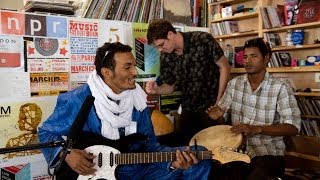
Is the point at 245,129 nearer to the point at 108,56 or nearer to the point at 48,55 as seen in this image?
the point at 108,56

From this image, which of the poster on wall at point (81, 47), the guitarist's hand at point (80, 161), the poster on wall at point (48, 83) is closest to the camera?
the guitarist's hand at point (80, 161)

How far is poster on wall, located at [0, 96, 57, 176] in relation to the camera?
6.68 feet

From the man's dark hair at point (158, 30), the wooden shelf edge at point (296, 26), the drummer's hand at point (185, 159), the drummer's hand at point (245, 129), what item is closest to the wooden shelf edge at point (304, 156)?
the wooden shelf edge at point (296, 26)

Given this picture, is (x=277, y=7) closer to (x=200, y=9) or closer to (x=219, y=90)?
(x=200, y=9)

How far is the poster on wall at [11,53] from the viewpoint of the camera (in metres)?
→ 2.01

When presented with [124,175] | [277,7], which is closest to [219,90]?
[124,175]

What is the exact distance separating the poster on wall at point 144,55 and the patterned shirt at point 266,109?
2.26 feet

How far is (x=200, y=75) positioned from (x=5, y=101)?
4.52 ft

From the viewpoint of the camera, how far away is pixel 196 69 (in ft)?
8.70

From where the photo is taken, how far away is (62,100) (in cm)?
186

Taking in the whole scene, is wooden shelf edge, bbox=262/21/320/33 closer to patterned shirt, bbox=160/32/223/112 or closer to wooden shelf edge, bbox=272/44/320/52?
wooden shelf edge, bbox=272/44/320/52

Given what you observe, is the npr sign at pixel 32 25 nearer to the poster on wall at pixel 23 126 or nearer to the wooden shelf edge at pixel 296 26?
the poster on wall at pixel 23 126

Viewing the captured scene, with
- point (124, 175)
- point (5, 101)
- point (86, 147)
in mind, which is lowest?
point (124, 175)

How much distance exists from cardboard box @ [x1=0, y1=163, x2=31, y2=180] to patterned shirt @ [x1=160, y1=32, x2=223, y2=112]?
1.18 meters
